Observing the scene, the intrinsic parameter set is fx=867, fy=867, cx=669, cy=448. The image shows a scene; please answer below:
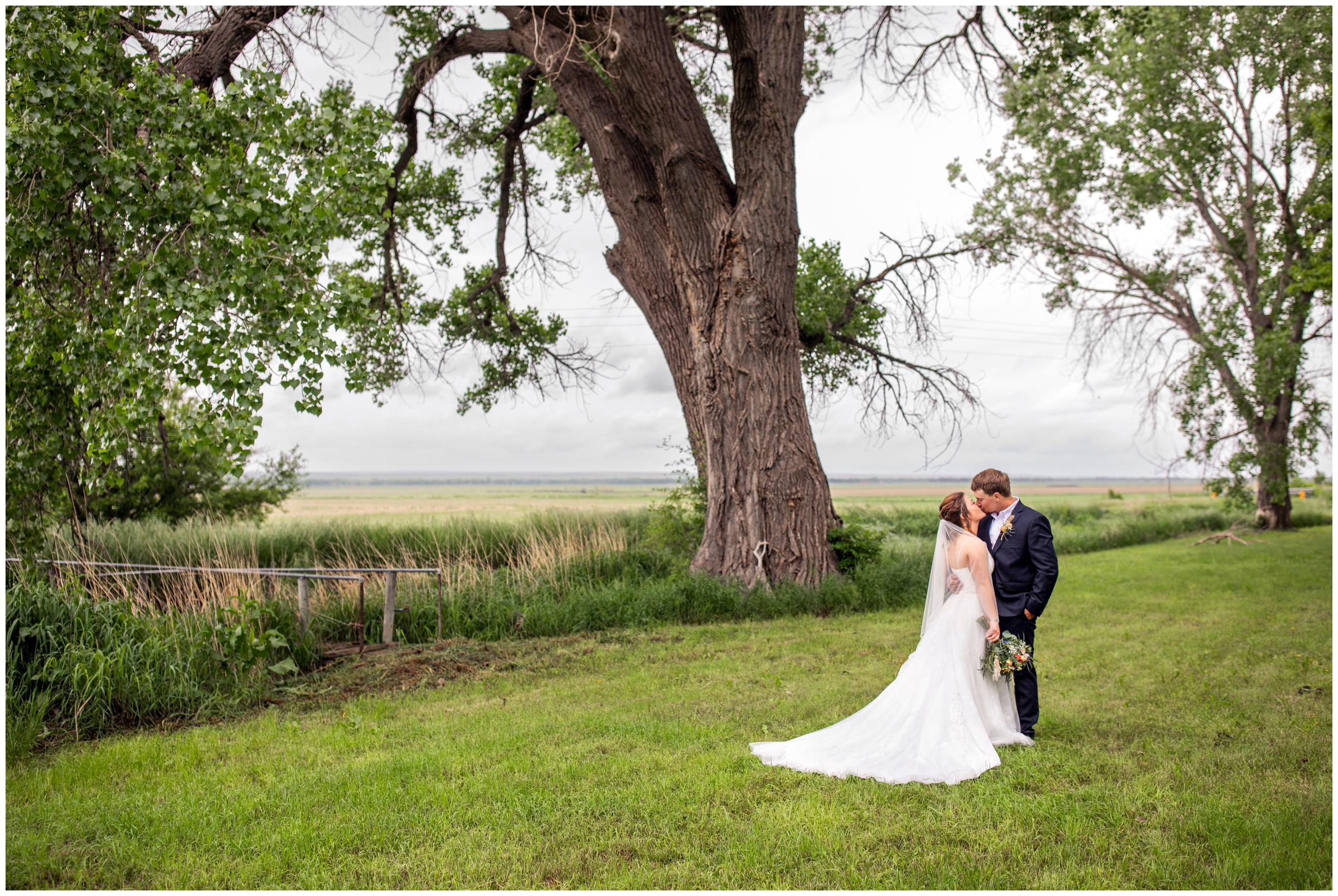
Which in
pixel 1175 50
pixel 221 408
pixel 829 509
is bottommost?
pixel 829 509

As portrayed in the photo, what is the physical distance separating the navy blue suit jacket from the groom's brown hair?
159mm

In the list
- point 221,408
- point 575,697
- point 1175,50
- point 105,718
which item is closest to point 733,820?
point 575,697

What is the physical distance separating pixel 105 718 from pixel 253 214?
169 inches

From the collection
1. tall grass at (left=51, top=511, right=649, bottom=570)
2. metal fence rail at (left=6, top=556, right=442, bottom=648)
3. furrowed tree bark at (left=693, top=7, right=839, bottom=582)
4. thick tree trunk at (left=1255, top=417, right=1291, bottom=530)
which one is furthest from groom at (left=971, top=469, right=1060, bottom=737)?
thick tree trunk at (left=1255, top=417, right=1291, bottom=530)

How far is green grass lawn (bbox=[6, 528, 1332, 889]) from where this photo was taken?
4.11m

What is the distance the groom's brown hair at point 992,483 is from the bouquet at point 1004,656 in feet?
3.01

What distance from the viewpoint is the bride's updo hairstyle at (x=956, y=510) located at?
20.7 feet

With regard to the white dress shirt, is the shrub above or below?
below

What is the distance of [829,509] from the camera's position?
1319 cm

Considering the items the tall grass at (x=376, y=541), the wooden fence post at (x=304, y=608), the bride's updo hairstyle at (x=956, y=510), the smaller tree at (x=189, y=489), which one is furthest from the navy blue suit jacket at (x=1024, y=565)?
the smaller tree at (x=189, y=489)

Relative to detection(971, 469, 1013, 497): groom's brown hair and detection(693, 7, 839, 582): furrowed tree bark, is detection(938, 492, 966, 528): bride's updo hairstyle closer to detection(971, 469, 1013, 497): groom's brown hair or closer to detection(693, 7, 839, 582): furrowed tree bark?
detection(971, 469, 1013, 497): groom's brown hair

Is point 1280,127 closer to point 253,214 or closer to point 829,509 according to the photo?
point 829,509

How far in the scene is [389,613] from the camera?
1015cm

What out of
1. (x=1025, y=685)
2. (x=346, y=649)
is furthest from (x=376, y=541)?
(x=1025, y=685)
